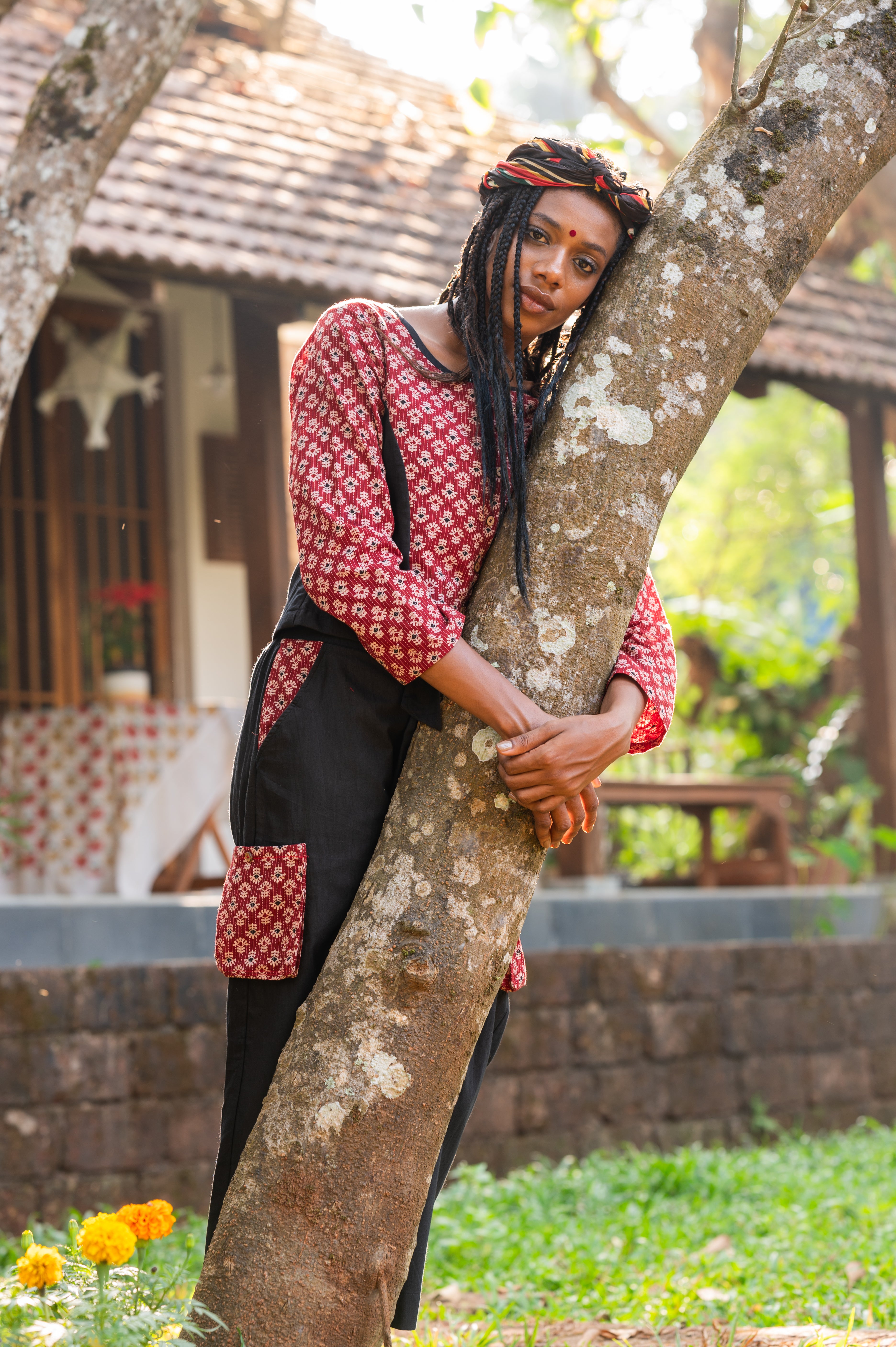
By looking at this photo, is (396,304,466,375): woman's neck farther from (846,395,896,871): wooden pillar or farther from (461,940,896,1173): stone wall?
(846,395,896,871): wooden pillar

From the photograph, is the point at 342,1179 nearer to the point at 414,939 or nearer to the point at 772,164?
the point at 414,939

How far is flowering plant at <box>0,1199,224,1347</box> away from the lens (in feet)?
5.61

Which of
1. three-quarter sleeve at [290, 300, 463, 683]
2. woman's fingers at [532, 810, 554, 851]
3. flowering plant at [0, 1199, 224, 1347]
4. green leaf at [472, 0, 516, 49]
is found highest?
green leaf at [472, 0, 516, 49]

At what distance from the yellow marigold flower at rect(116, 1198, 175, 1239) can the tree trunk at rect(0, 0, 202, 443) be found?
A: 173 cm

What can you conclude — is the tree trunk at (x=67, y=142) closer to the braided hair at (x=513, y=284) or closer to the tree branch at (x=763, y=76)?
the braided hair at (x=513, y=284)

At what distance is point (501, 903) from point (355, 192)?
587cm

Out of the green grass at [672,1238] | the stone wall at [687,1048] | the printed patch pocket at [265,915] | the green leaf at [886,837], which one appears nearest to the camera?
the printed patch pocket at [265,915]

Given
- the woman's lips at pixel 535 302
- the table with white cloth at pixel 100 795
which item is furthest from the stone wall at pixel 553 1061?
the woman's lips at pixel 535 302

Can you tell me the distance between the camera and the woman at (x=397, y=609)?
1.91 metres

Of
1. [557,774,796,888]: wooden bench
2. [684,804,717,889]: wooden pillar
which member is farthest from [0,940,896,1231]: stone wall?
Result: [684,804,717,889]: wooden pillar

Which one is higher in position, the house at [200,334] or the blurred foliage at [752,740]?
the house at [200,334]

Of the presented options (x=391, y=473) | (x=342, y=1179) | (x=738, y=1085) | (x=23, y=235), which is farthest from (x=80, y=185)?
(x=738, y=1085)

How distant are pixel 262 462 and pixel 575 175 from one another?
4634mm

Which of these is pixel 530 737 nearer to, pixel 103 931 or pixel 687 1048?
pixel 103 931
